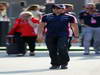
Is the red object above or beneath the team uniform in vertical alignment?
beneath

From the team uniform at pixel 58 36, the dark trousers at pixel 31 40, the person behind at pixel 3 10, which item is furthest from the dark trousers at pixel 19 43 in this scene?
the team uniform at pixel 58 36

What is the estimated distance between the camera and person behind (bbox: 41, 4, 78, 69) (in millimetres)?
13242

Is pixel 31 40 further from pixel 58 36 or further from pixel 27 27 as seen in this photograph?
pixel 58 36

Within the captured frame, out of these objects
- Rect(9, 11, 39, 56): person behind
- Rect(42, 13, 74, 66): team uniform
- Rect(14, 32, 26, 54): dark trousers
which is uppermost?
Rect(42, 13, 74, 66): team uniform

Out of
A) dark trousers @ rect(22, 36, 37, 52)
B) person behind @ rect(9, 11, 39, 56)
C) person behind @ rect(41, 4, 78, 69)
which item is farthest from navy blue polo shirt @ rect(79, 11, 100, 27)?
person behind @ rect(41, 4, 78, 69)

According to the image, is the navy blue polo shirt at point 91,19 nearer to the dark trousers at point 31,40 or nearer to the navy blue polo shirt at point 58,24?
the dark trousers at point 31,40

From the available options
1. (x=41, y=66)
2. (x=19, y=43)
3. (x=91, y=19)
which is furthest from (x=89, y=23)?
(x=41, y=66)

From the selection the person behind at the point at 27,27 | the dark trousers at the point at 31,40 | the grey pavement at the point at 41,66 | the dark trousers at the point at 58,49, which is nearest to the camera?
the grey pavement at the point at 41,66

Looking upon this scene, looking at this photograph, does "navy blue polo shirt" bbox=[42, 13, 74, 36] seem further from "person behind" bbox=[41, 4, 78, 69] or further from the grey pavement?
the grey pavement

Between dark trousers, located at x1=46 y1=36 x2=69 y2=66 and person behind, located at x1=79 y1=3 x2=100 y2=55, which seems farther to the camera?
person behind, located at x1=79 y1=3 x2=100 y2=55

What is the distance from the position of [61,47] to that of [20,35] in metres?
5.01

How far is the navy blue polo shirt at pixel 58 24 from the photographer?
13.3m

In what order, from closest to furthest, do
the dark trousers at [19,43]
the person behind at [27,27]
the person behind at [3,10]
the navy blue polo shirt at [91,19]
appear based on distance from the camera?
the person behind at [27,27], the dark trousers at [19,43], the navy blue polo shirt at [91,19], the person behind at [3,10]

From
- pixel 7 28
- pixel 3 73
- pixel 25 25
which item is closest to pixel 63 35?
pixel 3 73
